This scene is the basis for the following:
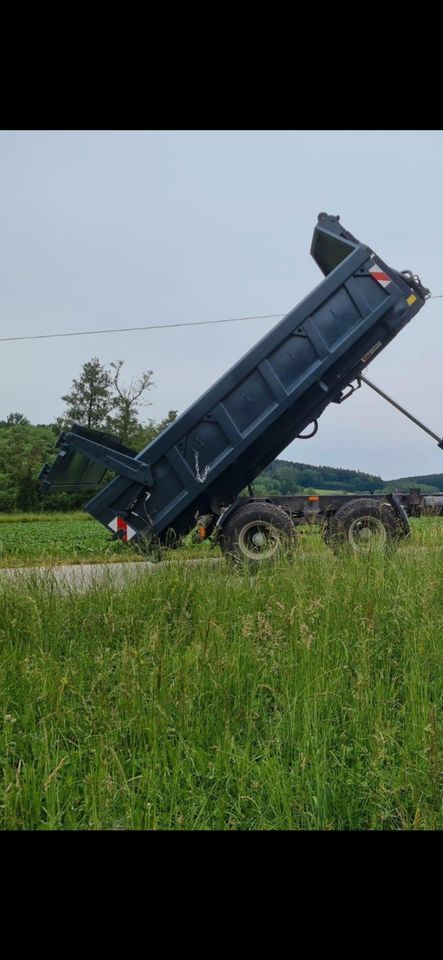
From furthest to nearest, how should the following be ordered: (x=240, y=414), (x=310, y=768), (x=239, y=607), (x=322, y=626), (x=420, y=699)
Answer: (x=240, y=414) → (x=239, y=607) → (x=322, y=626) → (x=420, y=699) → (x=310, y=768)

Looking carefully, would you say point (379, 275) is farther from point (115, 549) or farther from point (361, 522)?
point (115, 549)

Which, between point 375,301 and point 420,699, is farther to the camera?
point 375,301

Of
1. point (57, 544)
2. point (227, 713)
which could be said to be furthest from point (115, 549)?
point (227, 713)

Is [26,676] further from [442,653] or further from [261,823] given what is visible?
[442,653]

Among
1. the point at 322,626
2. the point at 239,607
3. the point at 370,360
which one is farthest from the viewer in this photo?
the point at 370,360

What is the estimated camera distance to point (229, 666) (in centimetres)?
281

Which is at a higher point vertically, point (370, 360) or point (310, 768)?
point (370, 360)

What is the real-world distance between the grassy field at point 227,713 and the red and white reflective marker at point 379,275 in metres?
4.44

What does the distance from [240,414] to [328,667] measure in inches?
170

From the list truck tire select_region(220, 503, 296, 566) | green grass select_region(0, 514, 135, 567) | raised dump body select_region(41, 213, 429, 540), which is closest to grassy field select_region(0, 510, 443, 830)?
green grass select_region(0, 514, 135, 567)

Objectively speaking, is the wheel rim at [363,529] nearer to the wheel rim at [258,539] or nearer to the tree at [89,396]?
the wheel rim at [258,539]

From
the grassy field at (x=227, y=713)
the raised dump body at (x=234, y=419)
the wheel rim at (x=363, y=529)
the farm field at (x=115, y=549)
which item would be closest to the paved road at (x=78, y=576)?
the farm field at (x=115, y=549)

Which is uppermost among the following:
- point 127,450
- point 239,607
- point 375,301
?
point 375,301

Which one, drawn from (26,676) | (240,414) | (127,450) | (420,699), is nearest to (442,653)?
(420,699)
